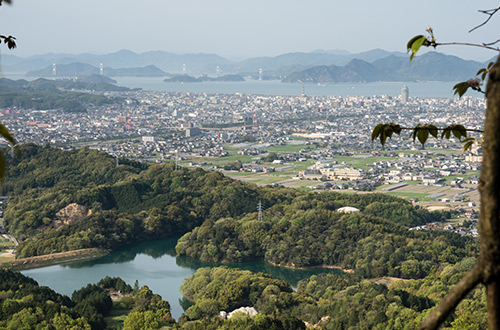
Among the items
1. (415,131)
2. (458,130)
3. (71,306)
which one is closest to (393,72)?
(71,306)

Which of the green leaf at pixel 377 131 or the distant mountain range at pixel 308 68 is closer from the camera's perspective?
the green leaf at pixel 377 131

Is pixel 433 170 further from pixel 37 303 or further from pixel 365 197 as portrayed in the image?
pixel 37 303

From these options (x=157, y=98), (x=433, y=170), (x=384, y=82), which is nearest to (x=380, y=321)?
(x=433, y=170)

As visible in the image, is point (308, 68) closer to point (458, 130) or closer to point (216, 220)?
point (216, 220)

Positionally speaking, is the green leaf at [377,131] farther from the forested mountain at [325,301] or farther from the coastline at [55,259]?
the coastline at [55,259]

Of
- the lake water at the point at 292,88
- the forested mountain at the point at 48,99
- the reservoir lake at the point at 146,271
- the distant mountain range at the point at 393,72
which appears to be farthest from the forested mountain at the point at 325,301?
the distant mountain range at the point at 393,72
